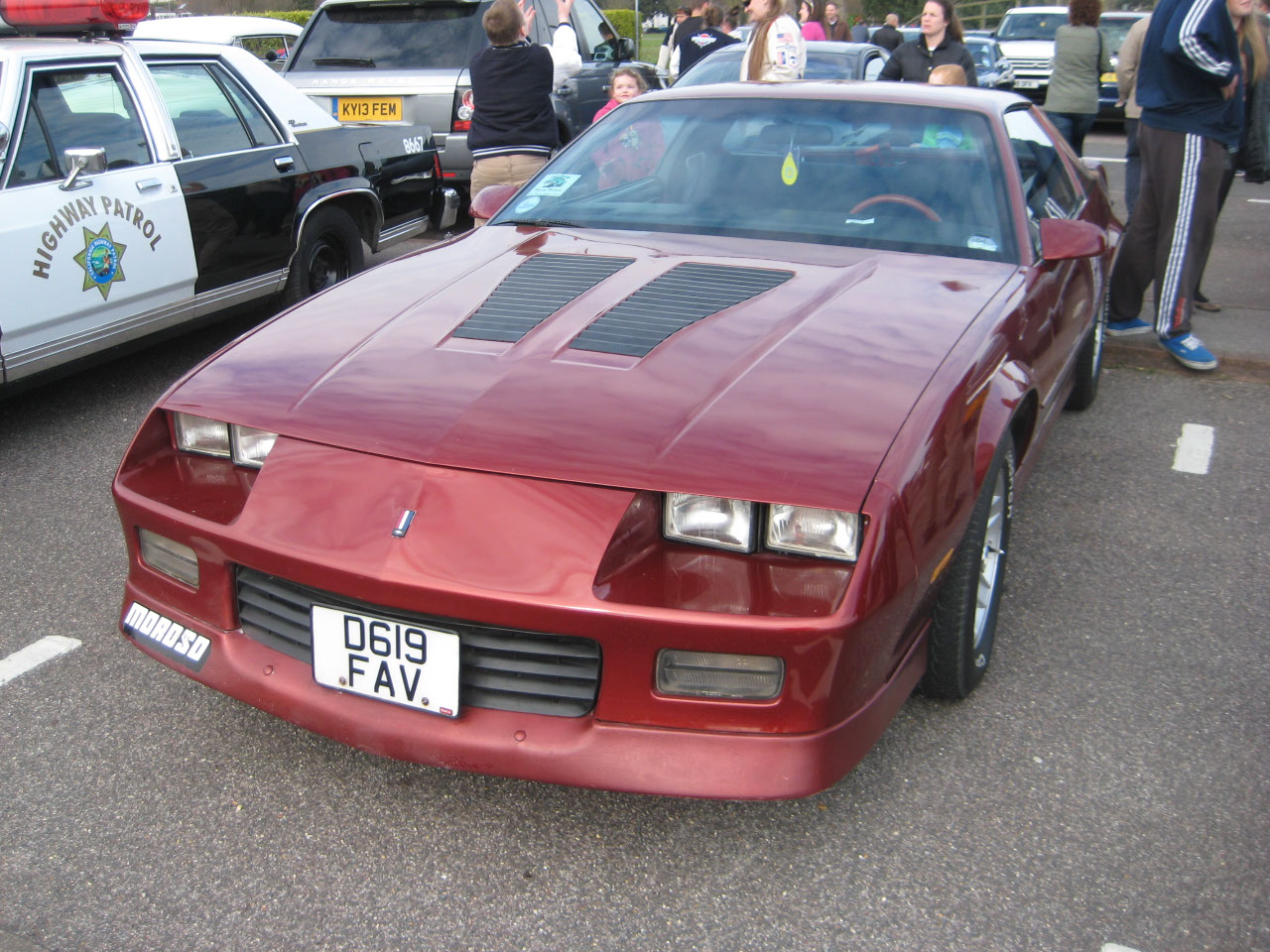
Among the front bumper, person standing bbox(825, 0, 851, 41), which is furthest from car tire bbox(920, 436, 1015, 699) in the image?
person standing bbox(825, 0, 851, 41)

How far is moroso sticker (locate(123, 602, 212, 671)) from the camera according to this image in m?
2.25

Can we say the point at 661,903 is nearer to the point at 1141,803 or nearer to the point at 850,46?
the point at 1141,803

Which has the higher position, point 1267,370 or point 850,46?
point 850,46

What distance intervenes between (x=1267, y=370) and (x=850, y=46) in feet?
15.3

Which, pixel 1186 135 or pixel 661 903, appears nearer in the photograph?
pixel 661 903

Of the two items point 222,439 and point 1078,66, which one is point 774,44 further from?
point 222,439

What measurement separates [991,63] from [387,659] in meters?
16.5

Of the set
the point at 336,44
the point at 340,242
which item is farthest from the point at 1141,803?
the point at 336,44

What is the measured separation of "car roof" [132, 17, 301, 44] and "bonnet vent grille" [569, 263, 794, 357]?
9.51m

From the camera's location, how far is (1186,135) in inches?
196

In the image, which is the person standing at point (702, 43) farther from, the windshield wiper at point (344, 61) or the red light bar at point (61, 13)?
the red light bar at point (61, 13)

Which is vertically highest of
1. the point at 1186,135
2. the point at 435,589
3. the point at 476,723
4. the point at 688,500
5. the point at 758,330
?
the point at 1186,135

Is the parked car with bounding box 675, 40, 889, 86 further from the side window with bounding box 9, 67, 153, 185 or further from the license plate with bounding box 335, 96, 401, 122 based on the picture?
the side window with bounding box 9, 67, 153, 185

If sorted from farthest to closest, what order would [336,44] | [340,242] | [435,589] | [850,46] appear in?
[850,46] → [336,44] → [340,242] → [435,589]
